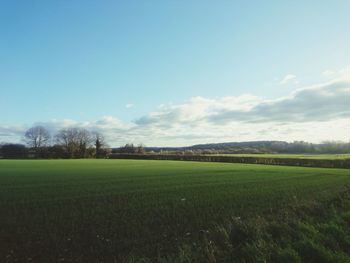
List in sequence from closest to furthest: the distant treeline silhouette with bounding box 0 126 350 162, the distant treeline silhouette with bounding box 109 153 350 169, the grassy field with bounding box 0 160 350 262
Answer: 1. the grassy field with bounding box 0 160 350 262
2. the distant treeline silhouette with bounding box 109 153 350 169
3. the distant treeline silhouette with bounding box 0 126 350 162

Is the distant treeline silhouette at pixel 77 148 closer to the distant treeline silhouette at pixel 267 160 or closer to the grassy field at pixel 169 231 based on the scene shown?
the distant treeline silhouette at pixel 267 160

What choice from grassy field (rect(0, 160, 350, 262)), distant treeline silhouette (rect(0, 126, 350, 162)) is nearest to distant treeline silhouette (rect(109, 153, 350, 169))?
distant treeline silhouette (rect(0, 126, 350, 162))

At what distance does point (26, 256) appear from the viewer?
9.02 meters

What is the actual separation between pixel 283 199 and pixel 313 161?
6310 cm

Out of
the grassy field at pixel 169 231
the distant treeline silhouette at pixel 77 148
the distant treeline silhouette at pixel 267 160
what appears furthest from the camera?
the distant treeline silhouette at pixel 77 148

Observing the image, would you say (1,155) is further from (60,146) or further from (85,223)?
(85,223)

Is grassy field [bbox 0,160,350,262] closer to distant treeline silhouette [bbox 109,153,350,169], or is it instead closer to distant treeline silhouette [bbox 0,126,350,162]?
distant treeline silhouette [bbox 109,153,350,169]

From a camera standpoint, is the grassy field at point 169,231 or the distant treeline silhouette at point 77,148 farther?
the distant treeline silhouette at point 77,148

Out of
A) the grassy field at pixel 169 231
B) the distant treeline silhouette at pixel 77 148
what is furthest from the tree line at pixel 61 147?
the grassy field at pixel 169 231

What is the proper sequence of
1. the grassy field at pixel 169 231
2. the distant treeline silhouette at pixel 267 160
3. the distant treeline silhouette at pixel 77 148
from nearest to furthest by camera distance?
the grassy field at pixel 169 231, the distant treeline silhouette at pixel 267 160, the distant treeline silhouette at pixel 77 148

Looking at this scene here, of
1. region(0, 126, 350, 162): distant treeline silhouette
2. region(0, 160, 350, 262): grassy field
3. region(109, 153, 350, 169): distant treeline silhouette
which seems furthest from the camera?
region(0, 126, 350, 162): distant treeline silhouette

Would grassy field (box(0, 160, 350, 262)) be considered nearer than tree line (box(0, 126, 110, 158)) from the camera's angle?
Yes

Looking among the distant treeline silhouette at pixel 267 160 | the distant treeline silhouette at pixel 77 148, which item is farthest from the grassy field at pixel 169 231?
the distant treeline silhouette at pixel 77 148

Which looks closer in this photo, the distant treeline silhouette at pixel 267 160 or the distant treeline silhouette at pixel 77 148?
the distant treeline silhouette at pixel 267 160
